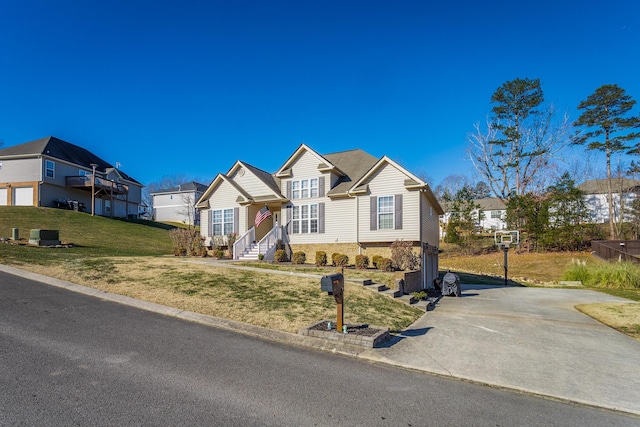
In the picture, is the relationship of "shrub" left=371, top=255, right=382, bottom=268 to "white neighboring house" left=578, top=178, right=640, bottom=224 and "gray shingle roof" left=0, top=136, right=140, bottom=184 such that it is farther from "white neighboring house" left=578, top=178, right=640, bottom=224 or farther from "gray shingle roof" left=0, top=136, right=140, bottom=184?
"white neighboring house" left=578, top=178, right=640, bottom=224

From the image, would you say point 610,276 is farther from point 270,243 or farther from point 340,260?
point 270,243

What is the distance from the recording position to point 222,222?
71.2ft

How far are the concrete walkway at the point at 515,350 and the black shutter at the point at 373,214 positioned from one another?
7.42 m

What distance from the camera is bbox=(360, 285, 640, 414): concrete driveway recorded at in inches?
199

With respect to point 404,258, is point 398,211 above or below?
above

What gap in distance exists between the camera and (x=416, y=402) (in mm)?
4273

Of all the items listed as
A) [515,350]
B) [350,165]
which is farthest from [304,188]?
[515,350]

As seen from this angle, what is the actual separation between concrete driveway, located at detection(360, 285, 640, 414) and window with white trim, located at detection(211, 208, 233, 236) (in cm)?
1408

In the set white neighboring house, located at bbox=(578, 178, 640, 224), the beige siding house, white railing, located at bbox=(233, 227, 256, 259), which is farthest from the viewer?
white neighboring house, located at bbox=(578, 178, 640, 224)

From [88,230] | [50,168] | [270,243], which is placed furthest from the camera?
[50,168]

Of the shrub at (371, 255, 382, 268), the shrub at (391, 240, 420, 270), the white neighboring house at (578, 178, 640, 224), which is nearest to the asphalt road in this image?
the shrub at (391, 240, 420, 270)

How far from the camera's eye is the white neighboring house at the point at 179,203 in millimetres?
54062

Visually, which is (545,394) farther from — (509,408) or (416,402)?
(416,402)

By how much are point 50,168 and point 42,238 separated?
57.0 ft
